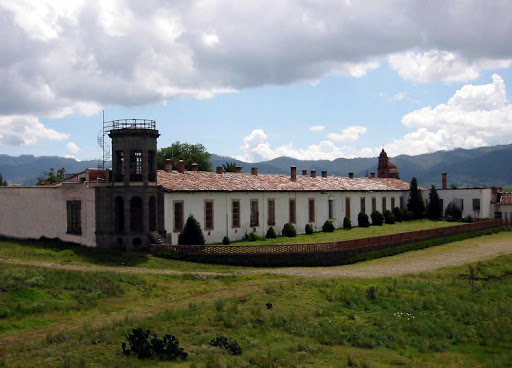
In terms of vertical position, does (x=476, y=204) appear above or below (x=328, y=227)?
above

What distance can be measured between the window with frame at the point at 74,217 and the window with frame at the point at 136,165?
4391 mm

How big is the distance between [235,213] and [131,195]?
9.55m

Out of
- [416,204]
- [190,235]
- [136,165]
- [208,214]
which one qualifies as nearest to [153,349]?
[190,235]

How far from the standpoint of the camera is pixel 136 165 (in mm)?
36375

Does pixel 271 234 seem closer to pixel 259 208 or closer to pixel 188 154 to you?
pixel 259 208

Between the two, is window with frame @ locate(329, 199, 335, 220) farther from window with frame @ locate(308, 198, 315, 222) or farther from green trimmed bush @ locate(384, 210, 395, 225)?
green trimmed bush @ locate(384, 210, 395, 225)

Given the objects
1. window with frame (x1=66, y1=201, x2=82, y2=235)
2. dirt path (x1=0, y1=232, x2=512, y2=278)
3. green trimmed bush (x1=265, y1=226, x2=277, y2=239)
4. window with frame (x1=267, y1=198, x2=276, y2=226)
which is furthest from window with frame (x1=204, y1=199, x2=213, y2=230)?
window with frame (x1=66, y1=201, x2=82, y2=235)

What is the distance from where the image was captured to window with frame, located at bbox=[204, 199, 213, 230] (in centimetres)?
3953

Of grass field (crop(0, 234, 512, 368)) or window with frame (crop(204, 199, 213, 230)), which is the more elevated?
window with frame (crop(204, 199, 213, 230))

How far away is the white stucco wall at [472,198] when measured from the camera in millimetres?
63219

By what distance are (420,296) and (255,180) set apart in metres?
24.4

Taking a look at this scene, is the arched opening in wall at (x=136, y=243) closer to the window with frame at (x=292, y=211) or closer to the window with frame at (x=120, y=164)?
the window with frame at (x=120, y=164)

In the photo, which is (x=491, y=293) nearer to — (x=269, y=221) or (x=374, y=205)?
(x=269, y=221)

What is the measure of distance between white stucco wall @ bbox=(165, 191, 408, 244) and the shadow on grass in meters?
4.25
